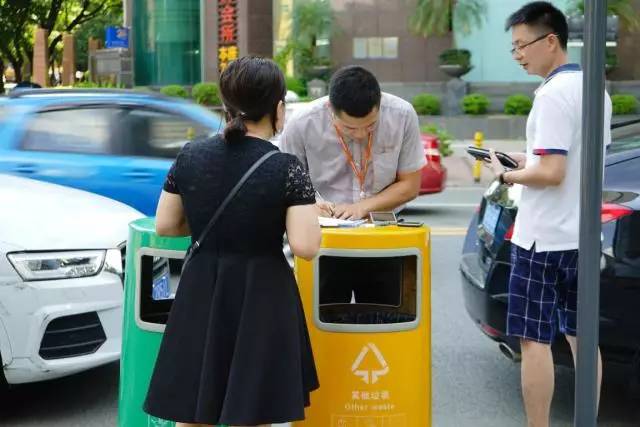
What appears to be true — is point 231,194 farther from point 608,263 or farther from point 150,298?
point 608,263

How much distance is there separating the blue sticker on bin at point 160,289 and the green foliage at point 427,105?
2179cm

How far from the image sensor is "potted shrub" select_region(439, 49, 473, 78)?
27.8m

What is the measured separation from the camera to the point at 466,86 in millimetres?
27375

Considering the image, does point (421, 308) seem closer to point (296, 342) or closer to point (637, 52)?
→ point (296, 342)

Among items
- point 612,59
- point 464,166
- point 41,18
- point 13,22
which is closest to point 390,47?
point 612,59

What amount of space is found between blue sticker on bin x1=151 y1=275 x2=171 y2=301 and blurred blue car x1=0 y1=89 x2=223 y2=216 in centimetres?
346

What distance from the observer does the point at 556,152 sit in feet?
13.2

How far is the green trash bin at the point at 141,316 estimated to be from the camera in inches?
152

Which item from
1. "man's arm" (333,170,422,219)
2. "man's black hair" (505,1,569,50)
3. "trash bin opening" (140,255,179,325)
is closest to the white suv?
"trash bin opening" (140,255,179,325)

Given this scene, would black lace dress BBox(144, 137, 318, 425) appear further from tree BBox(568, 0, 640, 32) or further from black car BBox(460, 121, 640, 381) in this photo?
tree BBox(568, 0, 640, 32)

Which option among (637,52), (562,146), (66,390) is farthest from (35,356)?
(637,52)

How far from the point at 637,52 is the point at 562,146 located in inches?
1004

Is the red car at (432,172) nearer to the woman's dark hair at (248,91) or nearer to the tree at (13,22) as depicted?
the woman's dark hair at (248,91)

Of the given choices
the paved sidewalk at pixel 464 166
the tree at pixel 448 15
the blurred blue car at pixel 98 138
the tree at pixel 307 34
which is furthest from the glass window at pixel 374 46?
the blurred blue car at pixel 98 138
